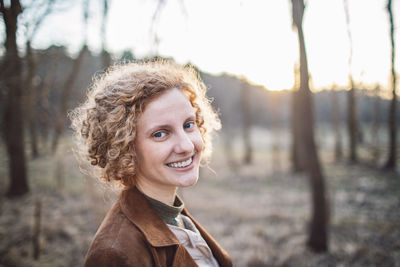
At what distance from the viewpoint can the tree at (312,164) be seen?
4086mm

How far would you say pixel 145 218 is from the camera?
125 centimetres

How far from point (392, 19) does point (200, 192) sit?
1094 cm

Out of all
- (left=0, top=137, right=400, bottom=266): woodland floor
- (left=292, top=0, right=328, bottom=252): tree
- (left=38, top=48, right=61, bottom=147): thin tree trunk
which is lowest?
(left=0, top=137, right=400, bottom=266): woodland floor

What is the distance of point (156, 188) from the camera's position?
140 cm

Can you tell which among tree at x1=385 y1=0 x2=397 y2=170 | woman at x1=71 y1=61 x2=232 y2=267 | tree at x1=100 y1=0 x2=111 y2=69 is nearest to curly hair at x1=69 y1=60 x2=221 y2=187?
woman at x1=71 y1=61 x2=232 y2=267

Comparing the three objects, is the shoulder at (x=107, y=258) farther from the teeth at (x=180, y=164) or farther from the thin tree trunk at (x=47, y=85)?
the thin tree trunk at (x=47, y=85)

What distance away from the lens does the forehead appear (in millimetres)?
1314

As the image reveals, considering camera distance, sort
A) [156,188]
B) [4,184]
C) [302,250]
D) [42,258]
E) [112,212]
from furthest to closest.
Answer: [4,184] < [302,250] < [42,258] < [156,188] < [112,212]

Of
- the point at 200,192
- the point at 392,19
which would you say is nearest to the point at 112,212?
the point at 200,192

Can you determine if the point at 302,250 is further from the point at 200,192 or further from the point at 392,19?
the point at 392,19

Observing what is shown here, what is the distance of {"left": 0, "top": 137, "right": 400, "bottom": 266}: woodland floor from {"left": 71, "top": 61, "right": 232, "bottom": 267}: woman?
450 mm

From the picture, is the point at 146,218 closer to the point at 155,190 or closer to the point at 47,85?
the point at 155,190

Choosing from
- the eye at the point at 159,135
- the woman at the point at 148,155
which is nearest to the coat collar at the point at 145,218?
the woman at the point at 148,155

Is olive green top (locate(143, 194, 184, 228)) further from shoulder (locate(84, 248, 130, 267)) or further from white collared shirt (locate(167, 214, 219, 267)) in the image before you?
shoulder (locate(84, 248, 130, 267))
